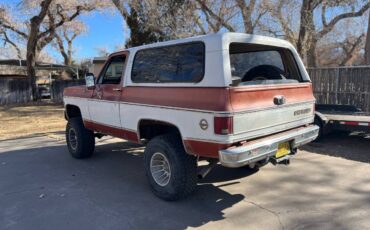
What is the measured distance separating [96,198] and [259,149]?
2.44m

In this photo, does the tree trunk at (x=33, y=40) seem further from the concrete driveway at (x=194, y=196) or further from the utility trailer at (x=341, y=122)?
the utility trailer at (x=341, y=122)

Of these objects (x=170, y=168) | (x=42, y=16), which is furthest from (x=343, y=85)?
(x=42, y=16)

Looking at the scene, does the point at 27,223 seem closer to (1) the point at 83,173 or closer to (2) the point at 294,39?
(1) the point at 83,173

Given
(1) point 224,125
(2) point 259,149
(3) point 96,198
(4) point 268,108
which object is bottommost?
(3) point 96,198

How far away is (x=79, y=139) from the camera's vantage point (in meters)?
6.70

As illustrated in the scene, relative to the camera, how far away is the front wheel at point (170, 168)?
429 cm

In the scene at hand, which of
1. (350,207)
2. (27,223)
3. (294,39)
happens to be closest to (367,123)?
(350,207)

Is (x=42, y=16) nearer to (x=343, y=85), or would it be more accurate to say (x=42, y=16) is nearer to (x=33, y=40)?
(x=33, y=40)

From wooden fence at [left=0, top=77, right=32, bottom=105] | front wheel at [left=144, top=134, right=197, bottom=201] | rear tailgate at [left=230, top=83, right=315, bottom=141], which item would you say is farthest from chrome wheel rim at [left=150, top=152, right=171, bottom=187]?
wooden fence at [left=0, top=77, right=32, bottom=105]

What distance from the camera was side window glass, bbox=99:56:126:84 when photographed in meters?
5.58

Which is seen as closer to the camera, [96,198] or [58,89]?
[96,198]

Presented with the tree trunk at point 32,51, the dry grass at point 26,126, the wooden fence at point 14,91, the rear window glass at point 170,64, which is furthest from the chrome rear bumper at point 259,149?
the wooden fence at point 14,91

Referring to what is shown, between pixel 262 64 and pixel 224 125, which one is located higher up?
pixel 262 64

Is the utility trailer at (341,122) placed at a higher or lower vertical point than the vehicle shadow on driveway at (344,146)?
higher
